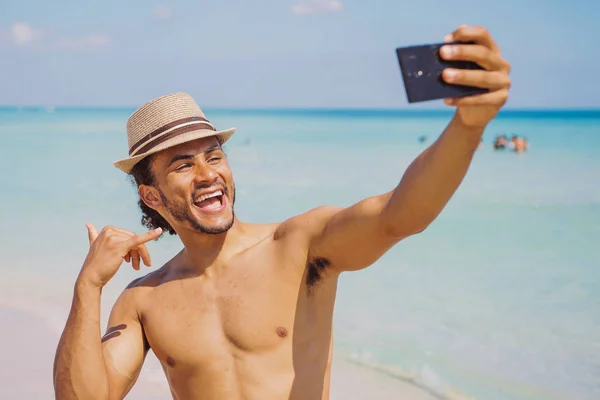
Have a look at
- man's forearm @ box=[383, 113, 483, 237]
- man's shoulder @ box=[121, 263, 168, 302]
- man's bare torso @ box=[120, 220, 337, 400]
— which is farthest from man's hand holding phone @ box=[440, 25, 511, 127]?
man's shoulder @ box=[121, 263, 168, 302]

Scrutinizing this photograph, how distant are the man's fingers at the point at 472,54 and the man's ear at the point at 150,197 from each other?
1.60 meters

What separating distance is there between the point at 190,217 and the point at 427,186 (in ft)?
3.83

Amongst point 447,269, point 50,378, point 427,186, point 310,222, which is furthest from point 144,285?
point 447,269

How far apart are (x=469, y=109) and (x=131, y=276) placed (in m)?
5.91

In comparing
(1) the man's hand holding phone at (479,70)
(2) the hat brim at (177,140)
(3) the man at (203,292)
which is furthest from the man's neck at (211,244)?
(1) the man's hand holding phone at (479,70)

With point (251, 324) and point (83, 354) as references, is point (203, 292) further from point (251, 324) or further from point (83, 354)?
point (83, 354)

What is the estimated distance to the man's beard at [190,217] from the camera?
2961 mm

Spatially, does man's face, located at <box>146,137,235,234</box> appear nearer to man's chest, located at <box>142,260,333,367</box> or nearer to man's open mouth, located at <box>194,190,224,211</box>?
man's open mouth, located at <box>194,190,224,211</box>

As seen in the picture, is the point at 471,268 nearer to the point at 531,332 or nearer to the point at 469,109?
the point at 531,332

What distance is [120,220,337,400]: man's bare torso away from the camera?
9.69 ft

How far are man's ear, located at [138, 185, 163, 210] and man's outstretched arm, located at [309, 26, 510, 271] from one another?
0.66 metres

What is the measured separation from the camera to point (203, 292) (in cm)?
312

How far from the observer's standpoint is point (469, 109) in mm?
1870

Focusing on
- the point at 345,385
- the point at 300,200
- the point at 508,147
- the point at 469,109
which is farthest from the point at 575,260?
the point at 508,147
